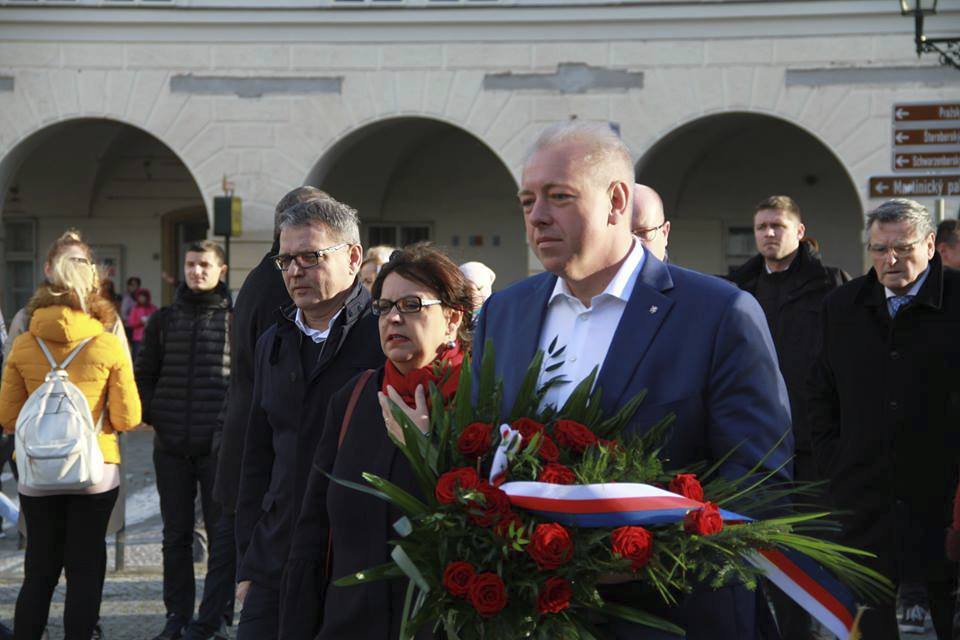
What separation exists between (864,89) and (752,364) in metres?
17.9

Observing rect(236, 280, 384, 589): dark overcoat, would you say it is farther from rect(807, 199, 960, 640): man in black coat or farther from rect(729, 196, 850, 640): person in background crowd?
rect(729, 196, 850, 640): person in background crowd

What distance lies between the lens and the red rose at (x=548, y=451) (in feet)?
10.1

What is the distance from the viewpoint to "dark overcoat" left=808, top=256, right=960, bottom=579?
6168 mm

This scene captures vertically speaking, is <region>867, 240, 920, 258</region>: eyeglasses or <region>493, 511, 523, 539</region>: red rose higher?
<region>867, 240, 920, 258</region>: eyeglasses

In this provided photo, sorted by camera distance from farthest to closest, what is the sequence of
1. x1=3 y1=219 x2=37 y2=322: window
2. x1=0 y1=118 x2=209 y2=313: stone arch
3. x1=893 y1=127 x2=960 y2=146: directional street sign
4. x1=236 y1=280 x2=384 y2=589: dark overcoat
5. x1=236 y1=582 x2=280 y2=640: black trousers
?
x1=3 y1=219 x2=37 y2=322: window
x1=0 y1=118 x2=209 y2=313: stone arch
x1=893 y1=127 x2=960 y2=146: directional street sign
x1=236 y1=280 x2=384 y2=589: dark overcoat
x1=236 y1=582 x2=280 y2=640: black trousers

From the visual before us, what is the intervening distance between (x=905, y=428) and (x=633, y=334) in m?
3.19

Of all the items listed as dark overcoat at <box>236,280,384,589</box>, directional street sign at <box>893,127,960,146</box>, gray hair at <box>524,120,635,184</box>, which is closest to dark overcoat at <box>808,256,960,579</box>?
dark overcoat at <box>236,280,384,589</box>

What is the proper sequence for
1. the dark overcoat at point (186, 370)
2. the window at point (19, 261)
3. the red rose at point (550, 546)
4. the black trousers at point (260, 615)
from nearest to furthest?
the red rose at point (550, 546), the black trousers at point (260, 615), the dark overcoat at point (186, 370), the window at point (19, 261)

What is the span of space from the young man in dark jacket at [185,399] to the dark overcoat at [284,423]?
262 cm

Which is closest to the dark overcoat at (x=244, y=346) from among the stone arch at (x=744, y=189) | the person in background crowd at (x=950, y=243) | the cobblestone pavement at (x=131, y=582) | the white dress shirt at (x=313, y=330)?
the white dress shirt at (x=313, y=330)

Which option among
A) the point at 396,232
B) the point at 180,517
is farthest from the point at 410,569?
the point at 396,232

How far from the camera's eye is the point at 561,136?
3332 millimetres

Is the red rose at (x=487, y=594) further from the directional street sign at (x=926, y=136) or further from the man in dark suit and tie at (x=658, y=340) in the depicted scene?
the directional street sign at (x=926, y=136)

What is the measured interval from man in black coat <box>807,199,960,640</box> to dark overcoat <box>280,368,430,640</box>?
262cm
